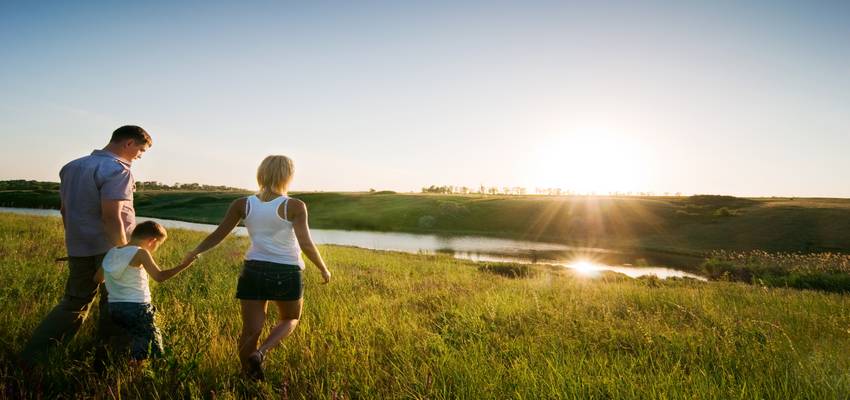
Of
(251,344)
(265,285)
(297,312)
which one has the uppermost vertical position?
(265,285)

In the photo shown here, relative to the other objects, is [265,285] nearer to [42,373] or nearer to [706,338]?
[42,373]

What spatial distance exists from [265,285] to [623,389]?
3.18 m

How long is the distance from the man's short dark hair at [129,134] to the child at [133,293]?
1.17m

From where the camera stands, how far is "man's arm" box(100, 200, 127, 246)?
12.4 feet

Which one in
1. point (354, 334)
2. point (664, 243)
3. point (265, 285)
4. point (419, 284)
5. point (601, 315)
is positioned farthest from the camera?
point (664, 243)

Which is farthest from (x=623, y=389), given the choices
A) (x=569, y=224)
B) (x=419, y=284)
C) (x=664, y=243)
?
(x=569, y=224)

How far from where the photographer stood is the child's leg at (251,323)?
3.65 m

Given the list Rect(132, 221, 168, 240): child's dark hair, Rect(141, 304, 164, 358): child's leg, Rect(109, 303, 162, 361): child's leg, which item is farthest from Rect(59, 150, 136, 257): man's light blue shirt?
Rect(141, 304, 164, 358): child's leg

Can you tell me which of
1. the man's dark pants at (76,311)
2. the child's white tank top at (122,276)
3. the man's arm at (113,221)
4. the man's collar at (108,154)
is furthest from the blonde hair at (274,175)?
the man's dark pants at (76,311)

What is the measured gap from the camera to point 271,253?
361 cm

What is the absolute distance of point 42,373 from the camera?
133 inches

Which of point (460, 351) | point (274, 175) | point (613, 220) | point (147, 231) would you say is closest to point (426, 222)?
point (613, 220)

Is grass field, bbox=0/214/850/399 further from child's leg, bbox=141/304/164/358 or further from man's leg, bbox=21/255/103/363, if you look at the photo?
man's leg, bbox=21/255/103/363

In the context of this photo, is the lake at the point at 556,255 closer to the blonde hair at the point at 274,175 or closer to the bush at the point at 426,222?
the bush at the point at 426,222
